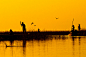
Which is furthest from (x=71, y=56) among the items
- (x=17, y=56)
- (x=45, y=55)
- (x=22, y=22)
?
(x=22, y=22)

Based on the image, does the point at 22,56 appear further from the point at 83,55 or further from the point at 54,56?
the point at 83,55

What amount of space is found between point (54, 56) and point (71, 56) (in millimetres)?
2558

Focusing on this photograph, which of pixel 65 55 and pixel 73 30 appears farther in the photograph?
pixel 73 30

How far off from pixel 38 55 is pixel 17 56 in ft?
10.9

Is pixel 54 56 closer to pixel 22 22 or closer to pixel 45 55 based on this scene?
pixel 45 55

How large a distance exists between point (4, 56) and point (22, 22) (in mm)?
116707

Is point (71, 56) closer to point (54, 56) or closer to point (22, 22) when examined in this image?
point (54, 56)

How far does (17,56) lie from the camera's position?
5378 cm

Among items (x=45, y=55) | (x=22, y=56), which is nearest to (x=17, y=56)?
(x=22, y=56)

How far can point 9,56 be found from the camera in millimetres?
54188

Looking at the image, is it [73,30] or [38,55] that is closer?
Answer: [38,55]

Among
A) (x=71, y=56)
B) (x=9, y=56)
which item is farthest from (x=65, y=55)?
(x=9, y=56)

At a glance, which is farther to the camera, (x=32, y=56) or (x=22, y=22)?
(x=22, y=22)

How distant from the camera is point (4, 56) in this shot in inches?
2135
